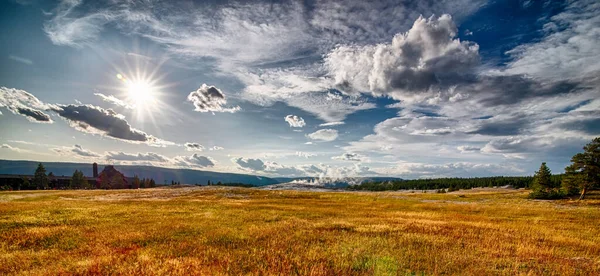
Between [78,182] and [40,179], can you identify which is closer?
[40,179]

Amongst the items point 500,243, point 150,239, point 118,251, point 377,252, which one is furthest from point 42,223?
point 500,243

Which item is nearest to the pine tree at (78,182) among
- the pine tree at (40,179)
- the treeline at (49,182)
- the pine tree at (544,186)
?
the treeline at (49,182)

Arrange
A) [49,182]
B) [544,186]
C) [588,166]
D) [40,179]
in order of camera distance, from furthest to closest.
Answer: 1. [49,182]
2. [40,179]
3. [544,186]
4. [588,166]

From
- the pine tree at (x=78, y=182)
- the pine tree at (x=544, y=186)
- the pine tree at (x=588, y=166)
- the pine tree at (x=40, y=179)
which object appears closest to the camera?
the pine tree at (x=588, y=166)

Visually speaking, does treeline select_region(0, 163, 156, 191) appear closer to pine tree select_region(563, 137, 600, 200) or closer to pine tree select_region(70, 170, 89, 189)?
pine tree select_region(70, 170, 89, 189)

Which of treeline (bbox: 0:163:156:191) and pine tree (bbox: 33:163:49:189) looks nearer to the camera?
treeline (bbox: 0:163:156:191)

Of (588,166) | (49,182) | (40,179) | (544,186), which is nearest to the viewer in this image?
(588,166)

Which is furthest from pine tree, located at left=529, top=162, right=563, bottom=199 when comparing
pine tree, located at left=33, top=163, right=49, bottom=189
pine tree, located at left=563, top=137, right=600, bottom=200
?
pine tree, located at left=33, top=163, right=49, bottom=189

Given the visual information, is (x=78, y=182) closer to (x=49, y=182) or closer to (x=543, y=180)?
(x=49, y=182)

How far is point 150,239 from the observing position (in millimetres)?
13250

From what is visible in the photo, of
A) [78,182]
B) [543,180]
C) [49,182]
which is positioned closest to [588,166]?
[543,180]

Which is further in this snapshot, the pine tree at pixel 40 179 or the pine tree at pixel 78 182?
the pine tree at pixel 78 182

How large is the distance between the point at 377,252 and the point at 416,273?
2523 millimetres

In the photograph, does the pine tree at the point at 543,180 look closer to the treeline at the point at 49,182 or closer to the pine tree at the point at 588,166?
the pine tree at the point at 588,166
